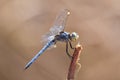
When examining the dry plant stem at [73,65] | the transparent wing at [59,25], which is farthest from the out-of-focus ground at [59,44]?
the dry plant stem at [73,65]

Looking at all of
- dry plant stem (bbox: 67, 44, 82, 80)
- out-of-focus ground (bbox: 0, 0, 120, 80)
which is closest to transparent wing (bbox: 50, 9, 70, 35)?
dry plant stem (bbox: 67, 44, 82, 80)

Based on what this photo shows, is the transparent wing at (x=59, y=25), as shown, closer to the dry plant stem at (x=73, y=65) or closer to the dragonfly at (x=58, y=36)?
the dragonfly at (x=58, y=36)

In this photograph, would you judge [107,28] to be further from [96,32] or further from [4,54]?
[4,54]

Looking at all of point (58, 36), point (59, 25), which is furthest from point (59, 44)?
point (58, 36)

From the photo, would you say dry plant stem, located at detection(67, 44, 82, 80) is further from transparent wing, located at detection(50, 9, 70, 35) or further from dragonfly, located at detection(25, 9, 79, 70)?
transparent wing, located at detection(50, 9, 70, 35)

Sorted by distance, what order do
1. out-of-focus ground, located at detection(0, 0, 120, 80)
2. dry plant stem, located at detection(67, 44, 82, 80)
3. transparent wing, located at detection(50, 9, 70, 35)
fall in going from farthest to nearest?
out-of-focus ground, located at detection(0, 0, 120, 80) < transparent wing, located at detection(50, 9, 70, 35) < dry plant stem, located at detection(67, 44, 82, 80)

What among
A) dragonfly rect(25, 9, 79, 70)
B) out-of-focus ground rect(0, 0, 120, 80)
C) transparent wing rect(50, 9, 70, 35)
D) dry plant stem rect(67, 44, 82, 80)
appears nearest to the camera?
dry plant stem rect(67, 44, 82, 80)

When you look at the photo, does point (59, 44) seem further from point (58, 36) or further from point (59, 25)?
point (58, 36)

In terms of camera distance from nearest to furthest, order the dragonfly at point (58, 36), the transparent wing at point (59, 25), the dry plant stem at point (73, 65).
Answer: the dry plant stem at point (73, 65) → the dragonfly at point (58, 36) → the transparent wing at point (59, 25)

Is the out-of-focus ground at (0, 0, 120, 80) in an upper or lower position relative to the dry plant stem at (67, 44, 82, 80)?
upper

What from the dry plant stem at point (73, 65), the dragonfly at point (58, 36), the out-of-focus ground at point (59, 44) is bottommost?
the dry plant stem at point (73, 65)
